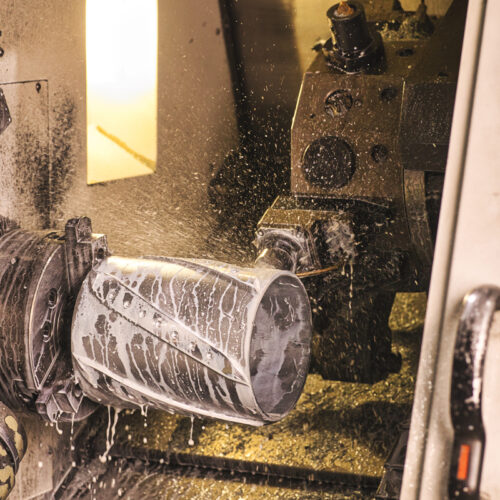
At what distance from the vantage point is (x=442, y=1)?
1999mm

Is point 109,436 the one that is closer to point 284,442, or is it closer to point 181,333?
point 284,442

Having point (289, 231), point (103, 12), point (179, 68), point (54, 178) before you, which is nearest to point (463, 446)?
point (289, 231)

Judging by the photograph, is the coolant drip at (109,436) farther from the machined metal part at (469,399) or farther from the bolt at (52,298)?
the machined metal part at (469,399)

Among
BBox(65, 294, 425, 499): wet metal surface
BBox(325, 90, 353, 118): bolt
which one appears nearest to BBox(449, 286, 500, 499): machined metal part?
BBox(325, 90, 353, 118): bolt

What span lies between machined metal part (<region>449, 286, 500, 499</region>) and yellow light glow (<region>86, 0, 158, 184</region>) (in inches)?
53.2

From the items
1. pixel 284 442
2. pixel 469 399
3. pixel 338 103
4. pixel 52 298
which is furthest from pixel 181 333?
pixel 284 442

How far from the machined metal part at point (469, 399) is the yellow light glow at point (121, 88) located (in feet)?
4.44

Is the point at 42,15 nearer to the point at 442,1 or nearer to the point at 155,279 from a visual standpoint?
the point at 155,279

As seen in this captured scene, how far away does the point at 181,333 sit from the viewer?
3.51 ft

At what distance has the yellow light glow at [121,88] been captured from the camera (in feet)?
5.95

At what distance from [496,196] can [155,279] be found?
59cm

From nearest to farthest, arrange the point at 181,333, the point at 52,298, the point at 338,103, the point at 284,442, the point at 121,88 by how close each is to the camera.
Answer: the point at 181,333, the point at 52,298, the point at 338,103, the point at 284,442, the point at 121,88

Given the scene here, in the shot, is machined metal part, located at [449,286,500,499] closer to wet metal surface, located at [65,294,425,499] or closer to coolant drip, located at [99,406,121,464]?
wet metal surface, located at [65,294,425,499]

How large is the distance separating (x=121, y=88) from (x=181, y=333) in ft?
3.67
